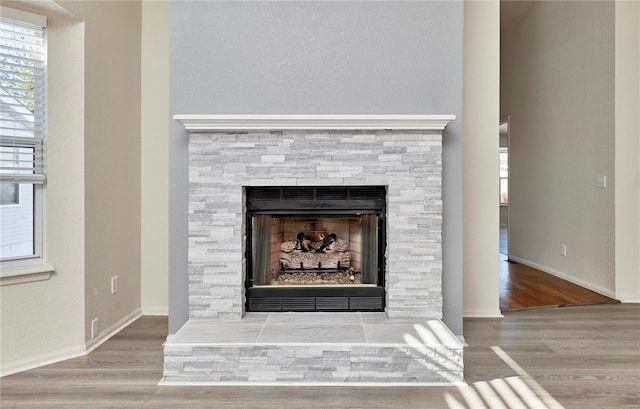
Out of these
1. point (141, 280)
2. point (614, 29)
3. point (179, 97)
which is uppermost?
point (614, 29)

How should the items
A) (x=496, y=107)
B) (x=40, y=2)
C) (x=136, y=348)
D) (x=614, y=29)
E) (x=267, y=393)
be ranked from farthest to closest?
(x=614, y=29), (x=496, y=107), (x=136, y=348), (x=40, y=2), (x=267, y=393)

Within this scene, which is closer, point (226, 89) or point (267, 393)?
point (267, 393)

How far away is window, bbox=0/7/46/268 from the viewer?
101 inches

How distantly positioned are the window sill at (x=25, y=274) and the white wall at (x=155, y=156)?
1.05 metres

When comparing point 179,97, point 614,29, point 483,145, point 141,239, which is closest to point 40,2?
point 179,97

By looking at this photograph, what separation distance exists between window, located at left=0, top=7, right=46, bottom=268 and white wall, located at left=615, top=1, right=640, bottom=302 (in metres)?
4.90

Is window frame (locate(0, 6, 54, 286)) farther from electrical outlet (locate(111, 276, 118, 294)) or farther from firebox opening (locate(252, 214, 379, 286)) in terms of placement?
firebox opening (locate(252, 214, 379, 286))

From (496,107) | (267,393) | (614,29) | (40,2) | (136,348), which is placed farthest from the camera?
(614,29)

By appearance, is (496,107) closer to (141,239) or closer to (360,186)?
(360,186)

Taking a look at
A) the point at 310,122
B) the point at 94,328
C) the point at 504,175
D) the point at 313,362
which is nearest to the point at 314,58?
the point at 310,122

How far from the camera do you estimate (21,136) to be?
2.63 metres

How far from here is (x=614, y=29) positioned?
4.20m

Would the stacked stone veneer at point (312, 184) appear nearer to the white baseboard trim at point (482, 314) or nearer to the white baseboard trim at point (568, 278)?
the white baseboard trim at point (482, 314)

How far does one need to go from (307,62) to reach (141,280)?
2338 millimetres
